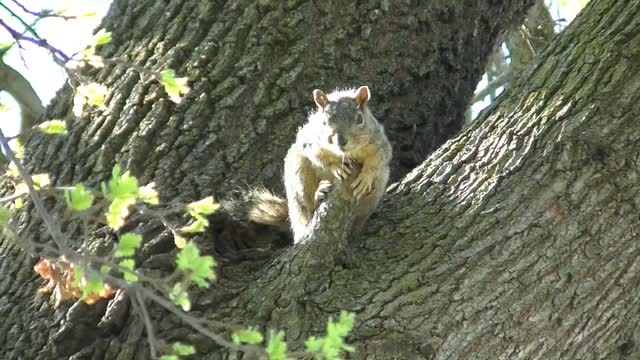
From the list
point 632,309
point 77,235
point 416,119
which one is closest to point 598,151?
point 632,309

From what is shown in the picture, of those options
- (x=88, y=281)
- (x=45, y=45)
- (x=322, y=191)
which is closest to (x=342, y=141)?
(x=322, y=191)

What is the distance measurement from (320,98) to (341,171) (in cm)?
32

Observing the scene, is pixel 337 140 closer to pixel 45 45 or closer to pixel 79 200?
pixel 45 45

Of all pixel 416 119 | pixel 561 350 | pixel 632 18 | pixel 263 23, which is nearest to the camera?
pixel 561 350

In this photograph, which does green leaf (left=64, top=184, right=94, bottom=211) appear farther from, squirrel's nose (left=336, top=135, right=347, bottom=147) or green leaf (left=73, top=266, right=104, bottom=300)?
squirrel's nose (left=336, top=135, right=347, bottom=147)

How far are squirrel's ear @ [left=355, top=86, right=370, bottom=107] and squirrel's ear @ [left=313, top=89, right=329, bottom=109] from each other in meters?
0.15

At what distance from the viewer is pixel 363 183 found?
3703mm

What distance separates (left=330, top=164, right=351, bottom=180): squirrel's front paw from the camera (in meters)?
3.79

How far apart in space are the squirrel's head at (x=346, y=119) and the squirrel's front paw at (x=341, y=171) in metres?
0.07

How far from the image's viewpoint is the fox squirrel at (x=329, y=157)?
3.78m

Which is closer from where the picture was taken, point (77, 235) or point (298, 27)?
point (77, 235)

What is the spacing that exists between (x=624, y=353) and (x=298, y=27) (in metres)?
1.72

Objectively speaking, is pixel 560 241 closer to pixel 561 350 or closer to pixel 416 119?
pixel 561 350

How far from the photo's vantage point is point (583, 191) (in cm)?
300
